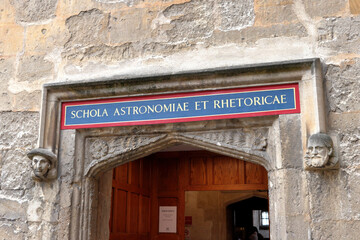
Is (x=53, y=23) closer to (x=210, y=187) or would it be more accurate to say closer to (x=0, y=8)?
(x=0, y=8)

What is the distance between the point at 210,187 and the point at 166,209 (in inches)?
23.6

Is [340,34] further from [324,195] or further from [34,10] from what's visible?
[34,10]

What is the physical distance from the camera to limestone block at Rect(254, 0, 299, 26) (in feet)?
10.6

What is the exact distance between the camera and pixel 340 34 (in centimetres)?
310

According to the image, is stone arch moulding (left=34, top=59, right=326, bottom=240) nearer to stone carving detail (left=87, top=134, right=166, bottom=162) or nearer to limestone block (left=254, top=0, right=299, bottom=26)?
stone carving detail (left=87, top=134, right=166, bottom=162)

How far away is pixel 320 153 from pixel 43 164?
1.90m

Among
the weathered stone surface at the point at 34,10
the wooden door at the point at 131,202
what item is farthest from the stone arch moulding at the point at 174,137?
the wooden door at the point at 131,202

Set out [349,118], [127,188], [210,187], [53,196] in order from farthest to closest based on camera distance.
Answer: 1. [210,187]
2. [127,188]
3. [53,196]
4. [349,118]

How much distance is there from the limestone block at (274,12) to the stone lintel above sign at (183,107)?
1.54 ft

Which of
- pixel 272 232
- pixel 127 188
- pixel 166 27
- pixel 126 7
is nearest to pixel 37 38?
pixel 126 7

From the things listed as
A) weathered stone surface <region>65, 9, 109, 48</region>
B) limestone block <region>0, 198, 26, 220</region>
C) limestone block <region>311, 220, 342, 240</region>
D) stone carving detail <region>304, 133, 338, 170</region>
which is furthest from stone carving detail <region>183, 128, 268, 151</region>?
limestone block <region>0, 198, 26, 220</region>

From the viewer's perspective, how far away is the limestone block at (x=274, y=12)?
3.22m

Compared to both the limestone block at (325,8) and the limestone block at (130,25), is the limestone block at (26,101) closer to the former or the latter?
the limestone block at (130,25)

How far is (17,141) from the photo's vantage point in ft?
11.7
